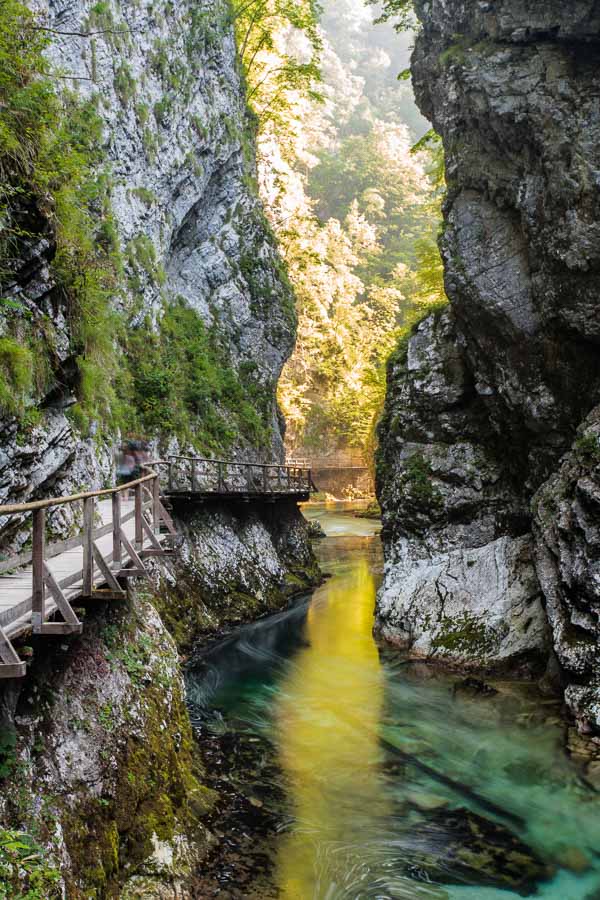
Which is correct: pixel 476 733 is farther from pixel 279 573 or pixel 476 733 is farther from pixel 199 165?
pixel 199 165

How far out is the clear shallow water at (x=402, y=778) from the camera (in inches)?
291

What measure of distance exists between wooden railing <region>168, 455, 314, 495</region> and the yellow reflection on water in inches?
185

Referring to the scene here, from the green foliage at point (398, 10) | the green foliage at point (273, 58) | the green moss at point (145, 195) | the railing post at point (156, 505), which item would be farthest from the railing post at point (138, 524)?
the green foliage at point (273, 58)

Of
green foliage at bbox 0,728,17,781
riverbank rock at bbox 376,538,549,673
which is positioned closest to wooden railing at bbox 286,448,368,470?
riverbank rock at bbox 376,538,549,673

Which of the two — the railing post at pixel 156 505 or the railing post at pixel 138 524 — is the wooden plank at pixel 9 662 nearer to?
the railing post at pixel 138 524

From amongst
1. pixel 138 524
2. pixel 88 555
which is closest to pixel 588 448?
pixel 138 524

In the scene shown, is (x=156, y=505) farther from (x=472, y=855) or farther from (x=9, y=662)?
(x=472, y=855)

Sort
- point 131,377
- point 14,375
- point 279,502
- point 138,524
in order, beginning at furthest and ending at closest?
point 279,502 < point 131,377 < point 138,524 < point 14,375

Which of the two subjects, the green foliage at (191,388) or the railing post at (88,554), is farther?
the green foliage at (191,388)

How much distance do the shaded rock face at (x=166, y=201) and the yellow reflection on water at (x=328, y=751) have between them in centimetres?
531

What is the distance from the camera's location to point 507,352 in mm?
14305

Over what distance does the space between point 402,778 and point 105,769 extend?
5.21 metres

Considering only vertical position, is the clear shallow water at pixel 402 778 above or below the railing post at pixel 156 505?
below

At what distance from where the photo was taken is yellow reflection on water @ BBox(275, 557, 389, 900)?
24.8ft
